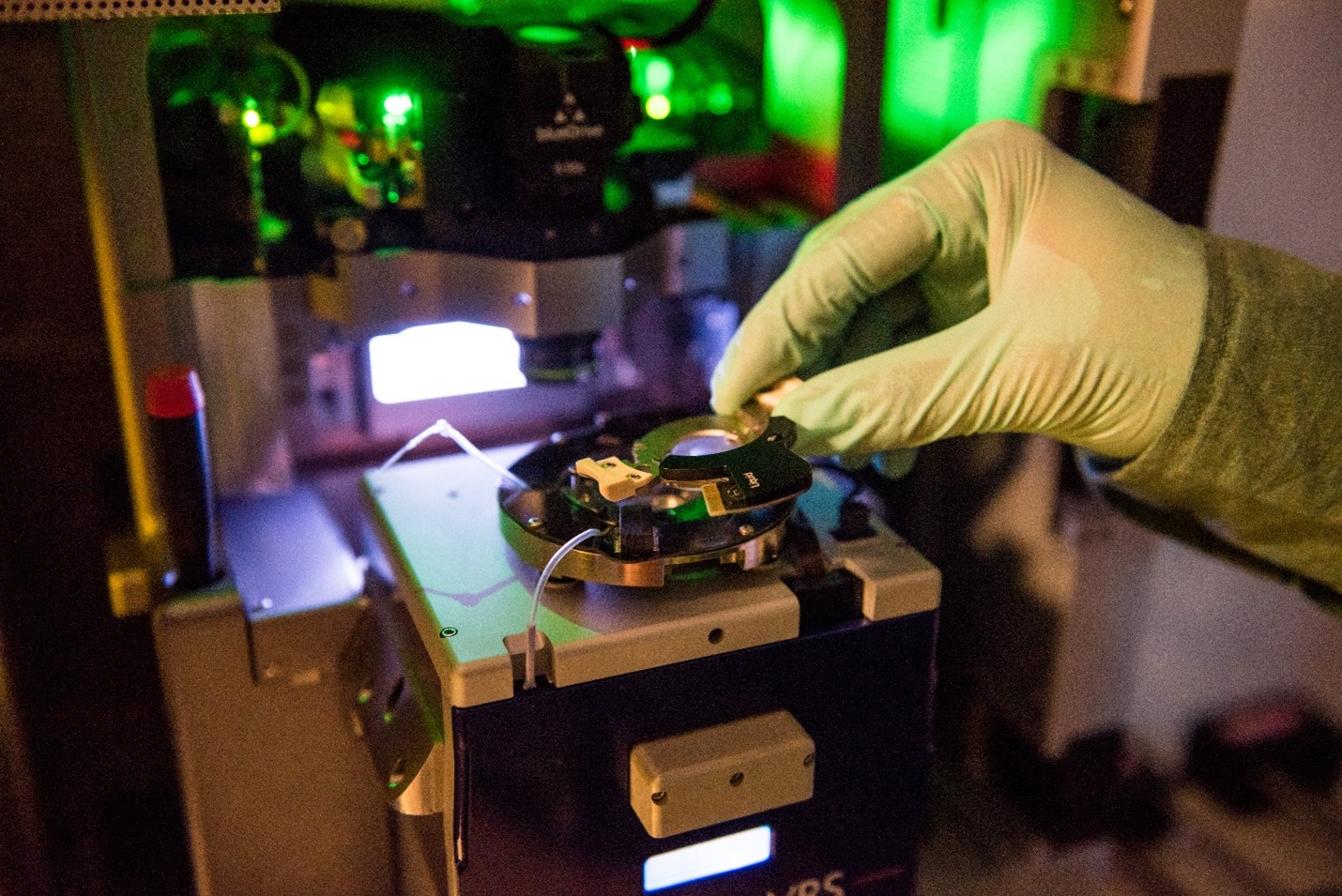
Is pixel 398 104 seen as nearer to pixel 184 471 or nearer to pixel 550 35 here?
pixel 550 35

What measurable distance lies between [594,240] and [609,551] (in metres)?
0.35

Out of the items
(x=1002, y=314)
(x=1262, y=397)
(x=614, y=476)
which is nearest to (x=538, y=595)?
(x=614, y=476)

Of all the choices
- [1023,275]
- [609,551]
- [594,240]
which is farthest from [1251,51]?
[609,551]

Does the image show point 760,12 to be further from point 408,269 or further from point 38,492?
point 38,492

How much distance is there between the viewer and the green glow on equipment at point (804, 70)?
118cm

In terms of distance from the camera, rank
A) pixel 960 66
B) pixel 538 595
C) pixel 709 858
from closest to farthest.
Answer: pixel 538 595
pixel 709 858
pixel 960 66

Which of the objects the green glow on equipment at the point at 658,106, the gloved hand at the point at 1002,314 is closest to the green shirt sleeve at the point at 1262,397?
the gloved hand at the point at 1002,314

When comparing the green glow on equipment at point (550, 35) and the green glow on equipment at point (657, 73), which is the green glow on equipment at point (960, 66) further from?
the green glow on equipment at point (550, 35)

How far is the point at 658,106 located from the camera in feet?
3.85

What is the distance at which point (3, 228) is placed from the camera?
0.93 metres

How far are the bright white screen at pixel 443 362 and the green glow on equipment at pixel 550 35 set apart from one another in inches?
11.1

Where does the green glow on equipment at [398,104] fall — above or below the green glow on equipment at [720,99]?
above

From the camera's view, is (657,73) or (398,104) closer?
(398,104)

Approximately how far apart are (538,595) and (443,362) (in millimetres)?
472
